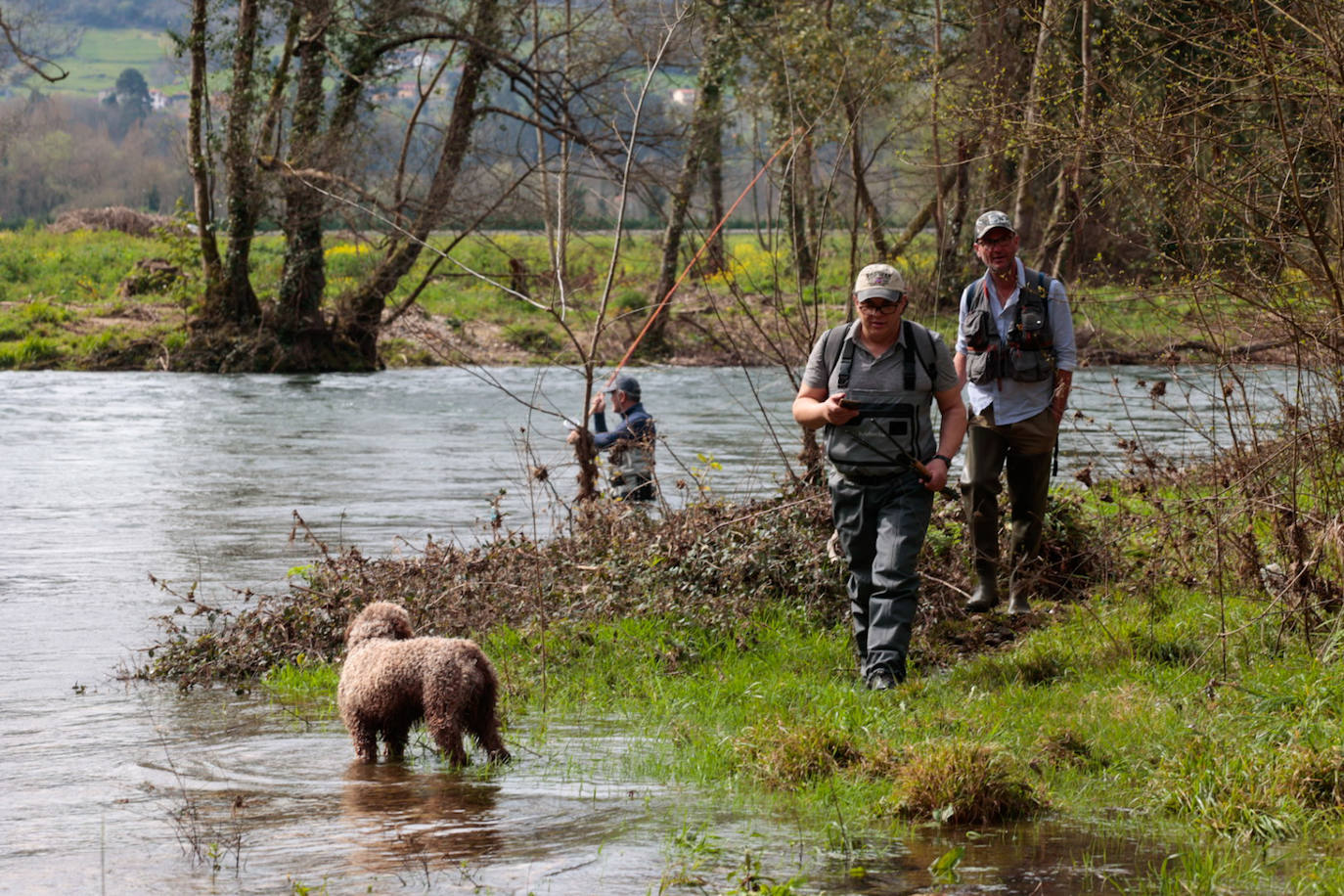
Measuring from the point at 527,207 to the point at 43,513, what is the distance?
35.6ft

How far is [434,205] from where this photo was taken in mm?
25766

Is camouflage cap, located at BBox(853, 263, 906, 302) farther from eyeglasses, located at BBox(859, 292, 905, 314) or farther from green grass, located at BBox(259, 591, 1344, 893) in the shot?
green grass, located at BBox(259, 591, 1344, 893)

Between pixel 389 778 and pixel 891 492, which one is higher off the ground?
pixel 891 492

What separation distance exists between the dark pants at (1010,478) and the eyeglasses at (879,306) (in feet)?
4.15

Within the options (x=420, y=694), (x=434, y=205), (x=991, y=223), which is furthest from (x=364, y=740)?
(x=434, y=205)

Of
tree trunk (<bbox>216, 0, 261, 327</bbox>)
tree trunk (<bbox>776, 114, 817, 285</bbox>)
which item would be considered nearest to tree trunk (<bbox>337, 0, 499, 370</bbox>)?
tree trunk (<bbox>216, 0, 261, 327</bbox>)

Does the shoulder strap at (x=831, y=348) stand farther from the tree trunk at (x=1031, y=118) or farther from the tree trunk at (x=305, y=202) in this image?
the tree trunk at (x=305, y=202)

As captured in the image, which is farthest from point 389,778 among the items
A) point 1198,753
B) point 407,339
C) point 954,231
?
point 407,339

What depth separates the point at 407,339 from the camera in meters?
35.0

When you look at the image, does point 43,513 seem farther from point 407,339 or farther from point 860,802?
point 407,339

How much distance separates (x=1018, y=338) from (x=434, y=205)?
19.2 metres

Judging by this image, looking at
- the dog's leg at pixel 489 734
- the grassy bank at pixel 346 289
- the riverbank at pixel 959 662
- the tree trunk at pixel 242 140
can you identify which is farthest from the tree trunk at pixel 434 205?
the dog's leg at pixel 489 734

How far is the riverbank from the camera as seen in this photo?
17.4 feet

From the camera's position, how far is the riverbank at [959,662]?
5.32 meters
